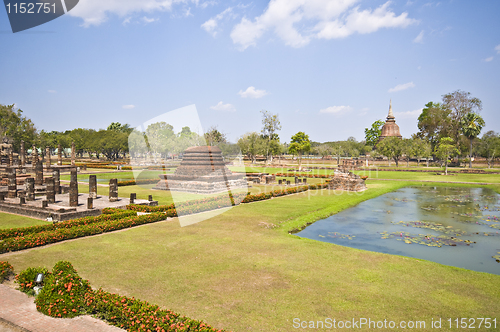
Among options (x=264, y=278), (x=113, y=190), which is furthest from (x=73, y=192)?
(x=264, y=278)

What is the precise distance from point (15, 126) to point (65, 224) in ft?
171

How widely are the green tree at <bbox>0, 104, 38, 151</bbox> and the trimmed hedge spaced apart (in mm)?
48178

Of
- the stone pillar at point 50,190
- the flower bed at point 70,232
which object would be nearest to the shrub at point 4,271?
the flower bed at point 70,232

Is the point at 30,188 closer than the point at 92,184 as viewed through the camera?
Yes

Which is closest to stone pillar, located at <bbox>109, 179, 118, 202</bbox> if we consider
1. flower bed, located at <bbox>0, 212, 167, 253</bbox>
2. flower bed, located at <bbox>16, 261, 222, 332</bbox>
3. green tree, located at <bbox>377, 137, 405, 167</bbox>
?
flower bed, located at <bbox>0, 212, 167, 253</bbox>

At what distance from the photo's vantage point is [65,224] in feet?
36.4

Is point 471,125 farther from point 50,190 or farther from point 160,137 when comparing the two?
point 160,137

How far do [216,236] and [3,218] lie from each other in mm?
10025

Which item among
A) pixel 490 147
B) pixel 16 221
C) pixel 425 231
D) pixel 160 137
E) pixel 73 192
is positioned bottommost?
pixel 425 231

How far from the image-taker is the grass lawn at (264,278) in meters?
5.68

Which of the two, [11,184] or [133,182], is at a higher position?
[11,184]

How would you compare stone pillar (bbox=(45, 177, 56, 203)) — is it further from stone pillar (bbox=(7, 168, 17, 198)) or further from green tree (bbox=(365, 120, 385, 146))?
green tree (bbox=(365, 120, 385, 146))

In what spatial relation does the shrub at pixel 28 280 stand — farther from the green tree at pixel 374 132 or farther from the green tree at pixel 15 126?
the green tree at pixel 374 132

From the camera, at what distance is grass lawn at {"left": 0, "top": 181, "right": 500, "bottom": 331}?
223 inches
